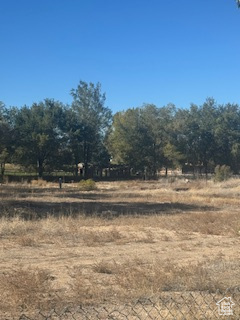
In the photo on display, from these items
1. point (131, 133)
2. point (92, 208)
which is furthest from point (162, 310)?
point (131, 133)

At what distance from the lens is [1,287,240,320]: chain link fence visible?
4.71m

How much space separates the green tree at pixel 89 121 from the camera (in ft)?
211

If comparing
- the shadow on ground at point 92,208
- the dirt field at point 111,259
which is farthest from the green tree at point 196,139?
the dirt field at point 111,259

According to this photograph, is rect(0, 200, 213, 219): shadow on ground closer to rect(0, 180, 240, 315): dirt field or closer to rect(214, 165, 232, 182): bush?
rect(0, 180, 240, 315): dirt field

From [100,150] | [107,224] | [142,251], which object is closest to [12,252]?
[142,251]

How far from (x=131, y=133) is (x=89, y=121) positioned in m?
6.87

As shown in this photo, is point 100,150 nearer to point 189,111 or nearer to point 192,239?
point 189,111

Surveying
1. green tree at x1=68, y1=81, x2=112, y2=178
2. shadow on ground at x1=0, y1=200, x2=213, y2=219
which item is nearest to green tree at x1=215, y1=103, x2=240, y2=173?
green tree at x1=68, y1=81, x2=112, y2=178

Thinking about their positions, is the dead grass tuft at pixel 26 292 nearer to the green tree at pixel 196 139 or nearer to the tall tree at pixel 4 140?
the tall tree at pixel 4 140

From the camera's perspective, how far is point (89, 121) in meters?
65.9

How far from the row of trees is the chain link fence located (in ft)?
180

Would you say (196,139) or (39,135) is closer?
(39,135)

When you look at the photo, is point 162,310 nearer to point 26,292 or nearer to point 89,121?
point 26,292

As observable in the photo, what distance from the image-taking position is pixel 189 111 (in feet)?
229
